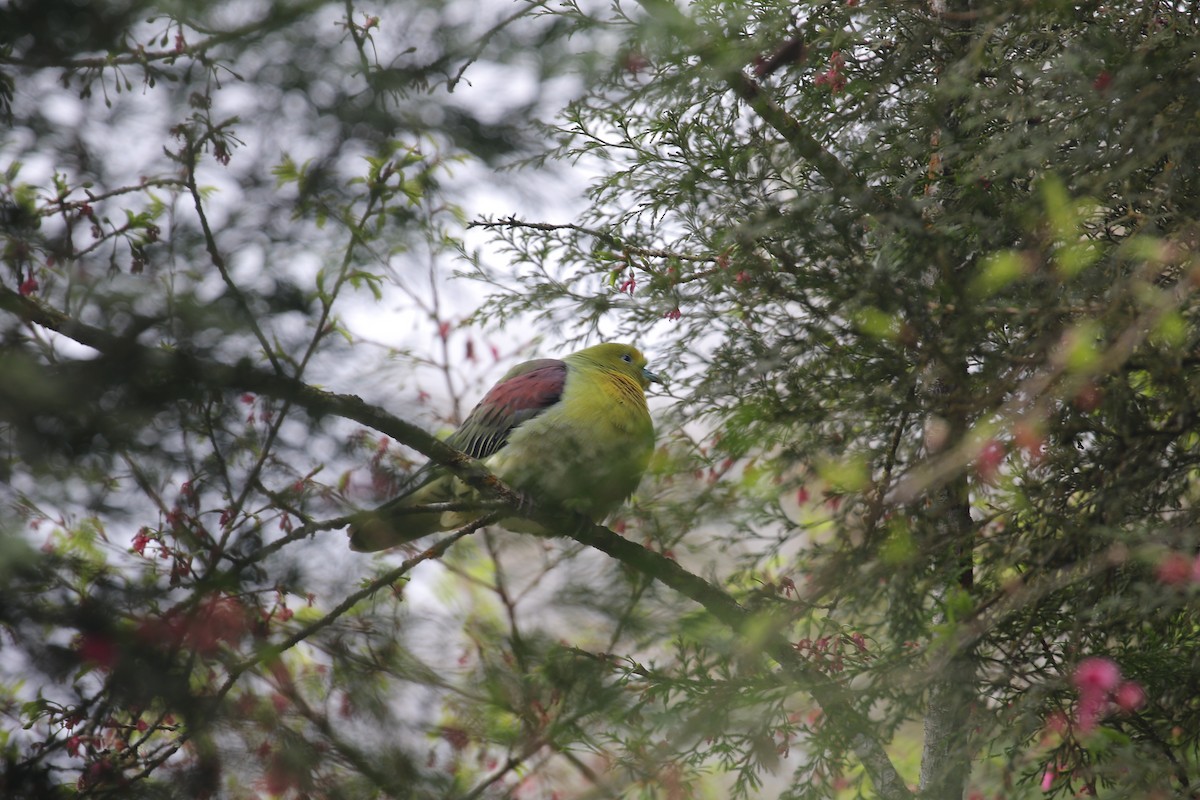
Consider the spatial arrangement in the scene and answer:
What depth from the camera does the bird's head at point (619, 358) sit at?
4.80m

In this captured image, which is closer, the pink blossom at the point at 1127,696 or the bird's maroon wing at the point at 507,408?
the pink blossom at the point at 1127,696

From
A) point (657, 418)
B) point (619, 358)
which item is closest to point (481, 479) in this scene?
point (657, 418)

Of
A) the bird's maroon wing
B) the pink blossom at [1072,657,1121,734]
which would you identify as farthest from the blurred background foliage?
the bird's maroon wing

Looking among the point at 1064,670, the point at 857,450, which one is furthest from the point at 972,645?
the point at 857,450

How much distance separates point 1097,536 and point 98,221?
2.43m

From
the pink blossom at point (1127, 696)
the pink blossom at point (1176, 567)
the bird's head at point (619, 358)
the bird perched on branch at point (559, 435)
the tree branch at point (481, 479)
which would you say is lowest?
the pink blossom at point (1127, 696)

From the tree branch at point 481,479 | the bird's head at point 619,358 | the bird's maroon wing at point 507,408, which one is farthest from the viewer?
the bird's head at point 619,358

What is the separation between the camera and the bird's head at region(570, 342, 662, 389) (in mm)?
4801

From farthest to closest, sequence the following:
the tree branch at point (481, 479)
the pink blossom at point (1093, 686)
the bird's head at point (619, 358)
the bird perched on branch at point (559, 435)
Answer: the bird's head at point (619, 358) < the bird perched on branch at point (559, 435) < the pink blossom at point (1093, 686) < the tree branch at point (481, 479)

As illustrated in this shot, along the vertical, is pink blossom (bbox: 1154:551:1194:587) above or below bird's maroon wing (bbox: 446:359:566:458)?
below

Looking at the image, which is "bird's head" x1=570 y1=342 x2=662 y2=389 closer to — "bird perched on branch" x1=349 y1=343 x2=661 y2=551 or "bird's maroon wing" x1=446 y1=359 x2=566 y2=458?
"bird perched on branch" x1=349 y1=343 x2=661 y2=551

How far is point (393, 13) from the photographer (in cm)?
222

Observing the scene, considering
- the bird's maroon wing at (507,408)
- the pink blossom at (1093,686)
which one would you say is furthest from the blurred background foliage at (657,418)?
the bird's maroon wing at (507,408)

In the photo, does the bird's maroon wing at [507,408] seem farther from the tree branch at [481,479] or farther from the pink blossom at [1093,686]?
the pink blossom at [1093,686]
